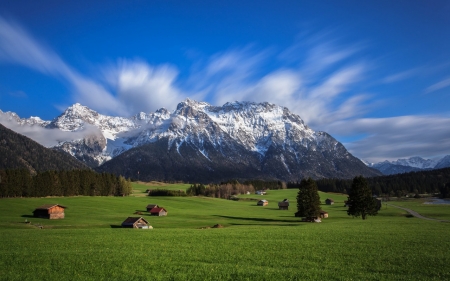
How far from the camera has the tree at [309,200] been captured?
286ft

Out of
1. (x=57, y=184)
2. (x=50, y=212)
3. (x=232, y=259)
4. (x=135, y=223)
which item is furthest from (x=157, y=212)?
(x=232, y=259)

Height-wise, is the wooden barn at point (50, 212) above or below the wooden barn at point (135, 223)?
above

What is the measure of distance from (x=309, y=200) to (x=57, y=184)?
316 ft

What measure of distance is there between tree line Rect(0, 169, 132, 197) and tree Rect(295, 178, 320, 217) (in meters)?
93.6

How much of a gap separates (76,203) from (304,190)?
77.1m

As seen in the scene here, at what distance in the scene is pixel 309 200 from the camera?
88.2 meters

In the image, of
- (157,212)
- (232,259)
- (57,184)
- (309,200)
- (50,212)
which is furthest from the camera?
(57,184)

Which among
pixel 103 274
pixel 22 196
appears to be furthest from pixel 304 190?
pixel 22 196

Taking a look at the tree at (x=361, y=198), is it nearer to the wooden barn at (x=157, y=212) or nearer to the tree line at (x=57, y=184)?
the wooden barn at (x=157, y=212)

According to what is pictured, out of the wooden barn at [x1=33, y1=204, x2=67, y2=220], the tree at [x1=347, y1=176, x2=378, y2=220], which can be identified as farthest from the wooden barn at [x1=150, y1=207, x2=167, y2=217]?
the tree at [x1=347, y1=176, x2=378, y2=220]

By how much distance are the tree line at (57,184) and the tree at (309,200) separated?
9362 centimetres

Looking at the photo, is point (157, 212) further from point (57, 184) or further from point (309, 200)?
point (57, 184)

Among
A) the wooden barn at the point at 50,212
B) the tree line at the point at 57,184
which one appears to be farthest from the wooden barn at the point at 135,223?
the tree line at the point at 57,184

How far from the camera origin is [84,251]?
3191 centimetres
